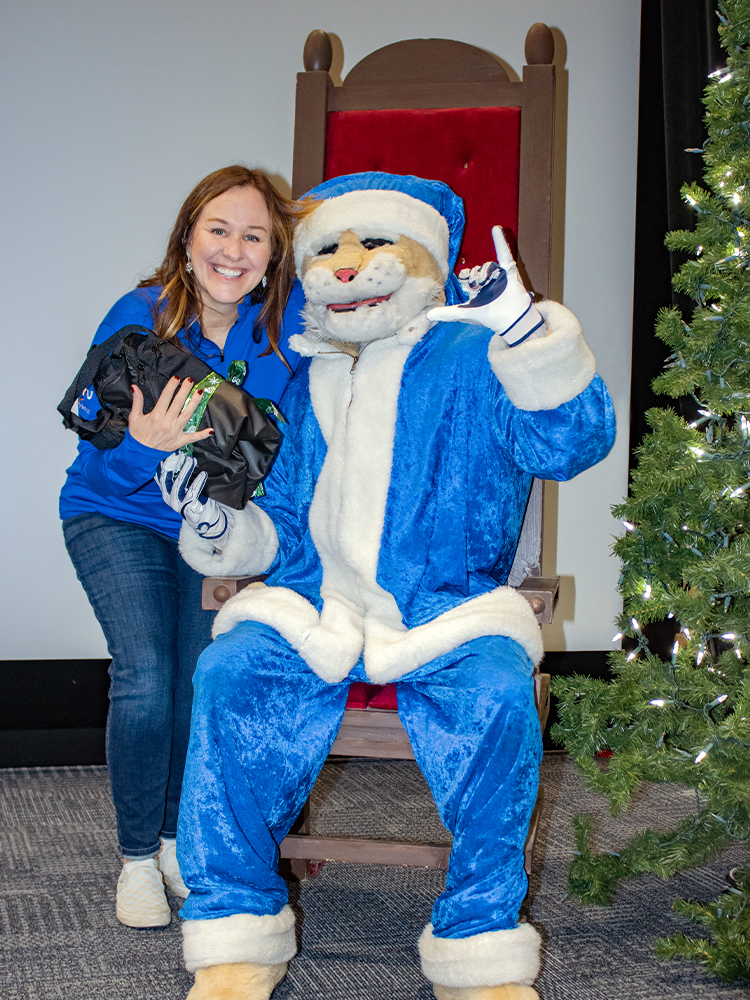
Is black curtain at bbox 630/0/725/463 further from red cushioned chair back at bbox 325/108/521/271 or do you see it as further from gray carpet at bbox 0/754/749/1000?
gray carpet at bbox 0/754/749/1000

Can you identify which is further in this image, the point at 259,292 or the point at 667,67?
the point at 667,67

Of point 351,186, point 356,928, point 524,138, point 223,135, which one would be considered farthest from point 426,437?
point 223,135

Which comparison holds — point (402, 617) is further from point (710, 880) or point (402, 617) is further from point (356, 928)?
point (710, 880)

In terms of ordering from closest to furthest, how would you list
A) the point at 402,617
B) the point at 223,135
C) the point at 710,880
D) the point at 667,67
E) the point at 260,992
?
1. the point at 260,992
2. the point at 402,617
3. the point at 710,880
4. the point at 667,67
5. the point at 223,135

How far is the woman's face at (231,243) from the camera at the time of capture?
5.15 feet

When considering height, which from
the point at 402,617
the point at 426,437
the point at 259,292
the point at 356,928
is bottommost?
the point at 356,928

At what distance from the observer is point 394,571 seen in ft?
4.57

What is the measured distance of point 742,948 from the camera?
55.6 inches

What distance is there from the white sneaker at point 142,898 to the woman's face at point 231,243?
3.43 feet

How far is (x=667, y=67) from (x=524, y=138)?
1.17 m

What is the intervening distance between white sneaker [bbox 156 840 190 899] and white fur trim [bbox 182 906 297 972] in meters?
0.45

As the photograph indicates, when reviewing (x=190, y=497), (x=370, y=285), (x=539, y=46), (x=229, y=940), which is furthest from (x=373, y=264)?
(x=229, y=940)

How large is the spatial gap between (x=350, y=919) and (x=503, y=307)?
113 cm

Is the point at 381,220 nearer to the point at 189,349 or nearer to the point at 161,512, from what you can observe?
the point at 189,349
